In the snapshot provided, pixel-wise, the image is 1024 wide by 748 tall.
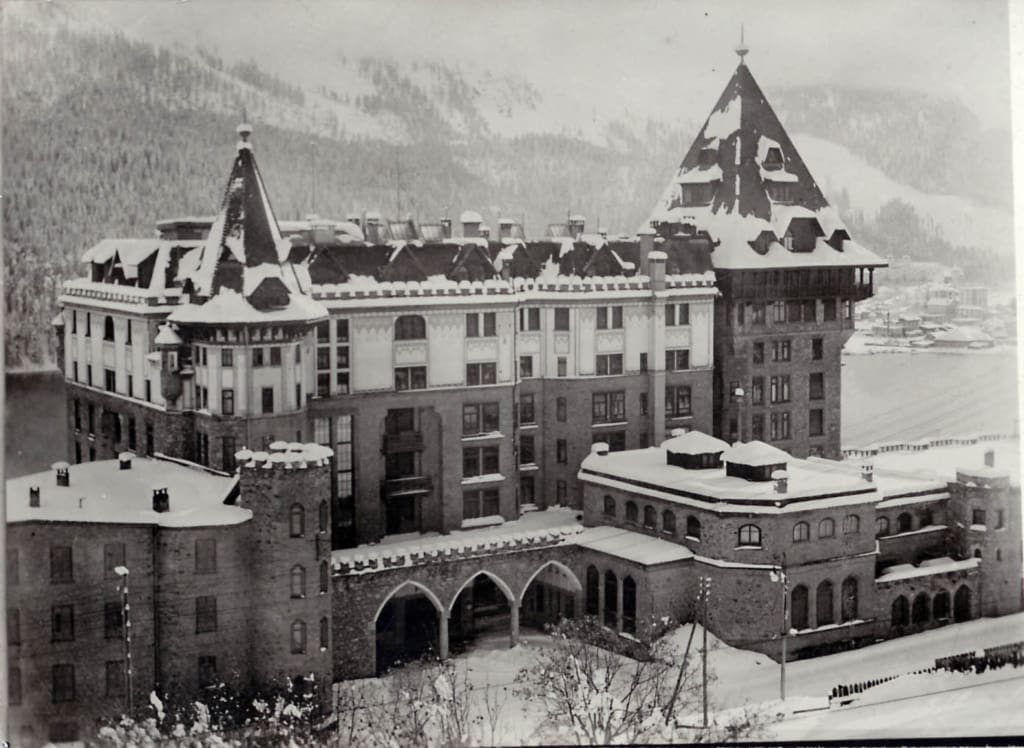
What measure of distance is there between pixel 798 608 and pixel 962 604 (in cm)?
393

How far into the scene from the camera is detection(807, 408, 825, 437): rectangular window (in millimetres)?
32312

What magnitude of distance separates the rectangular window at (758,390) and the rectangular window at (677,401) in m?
1.60

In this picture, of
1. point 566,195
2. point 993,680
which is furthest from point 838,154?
point 993,680

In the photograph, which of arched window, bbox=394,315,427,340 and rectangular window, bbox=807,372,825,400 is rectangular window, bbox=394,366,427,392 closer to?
arched window, bbox=394,315,427,340

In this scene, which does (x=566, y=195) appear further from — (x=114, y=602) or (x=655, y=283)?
(x=114, y=602)

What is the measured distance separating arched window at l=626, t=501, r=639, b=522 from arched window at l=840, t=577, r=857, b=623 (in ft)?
14.2

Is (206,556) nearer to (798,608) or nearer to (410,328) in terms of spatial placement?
(410,328)

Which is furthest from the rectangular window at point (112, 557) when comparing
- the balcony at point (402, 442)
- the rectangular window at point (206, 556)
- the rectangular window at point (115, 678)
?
the balcony at point (402, 442)

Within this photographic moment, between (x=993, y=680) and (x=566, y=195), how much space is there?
38.9ft

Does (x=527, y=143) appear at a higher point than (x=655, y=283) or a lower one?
higher

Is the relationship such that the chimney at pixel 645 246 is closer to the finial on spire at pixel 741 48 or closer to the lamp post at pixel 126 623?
the finial on spire at pixel 741 48

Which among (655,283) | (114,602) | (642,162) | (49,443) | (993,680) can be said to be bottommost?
(993,680)

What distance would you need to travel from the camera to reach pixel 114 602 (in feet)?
76.3

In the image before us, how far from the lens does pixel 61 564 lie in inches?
893
